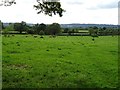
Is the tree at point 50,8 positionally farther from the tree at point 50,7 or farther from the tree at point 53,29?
the tree at point 53,29

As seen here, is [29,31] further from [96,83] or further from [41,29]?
[96,83]

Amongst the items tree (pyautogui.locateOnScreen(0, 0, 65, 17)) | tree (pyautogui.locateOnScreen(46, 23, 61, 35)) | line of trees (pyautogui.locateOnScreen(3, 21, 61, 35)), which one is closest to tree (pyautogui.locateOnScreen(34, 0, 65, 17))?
tree (pyautogui.locateOnScreen(0, 0, 65, 17))

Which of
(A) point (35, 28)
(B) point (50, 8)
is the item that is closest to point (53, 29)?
(A) point (35, 28)

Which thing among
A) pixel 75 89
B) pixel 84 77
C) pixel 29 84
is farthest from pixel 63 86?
pixel 84 77

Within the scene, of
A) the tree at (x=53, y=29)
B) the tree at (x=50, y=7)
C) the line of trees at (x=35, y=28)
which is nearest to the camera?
the tree at (x=50, y=7)

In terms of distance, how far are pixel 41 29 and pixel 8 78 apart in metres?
125

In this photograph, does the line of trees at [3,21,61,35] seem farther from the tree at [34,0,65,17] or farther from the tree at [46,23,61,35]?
the tree at [34,0,65,17]

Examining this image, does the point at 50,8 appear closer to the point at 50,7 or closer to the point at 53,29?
the point at 50,7

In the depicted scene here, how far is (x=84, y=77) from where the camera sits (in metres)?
23.0

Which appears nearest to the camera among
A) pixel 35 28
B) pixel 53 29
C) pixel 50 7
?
pixel 50 7

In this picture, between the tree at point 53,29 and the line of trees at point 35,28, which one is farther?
the tree at point 53,29

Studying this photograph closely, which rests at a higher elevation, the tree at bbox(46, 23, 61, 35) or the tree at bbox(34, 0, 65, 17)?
the tree at bbox(34, 0, 65, 17)

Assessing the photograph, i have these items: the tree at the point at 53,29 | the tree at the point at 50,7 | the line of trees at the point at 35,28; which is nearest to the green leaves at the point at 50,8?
the tree at the point at 50,7

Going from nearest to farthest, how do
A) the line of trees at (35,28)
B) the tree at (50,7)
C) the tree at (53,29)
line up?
the tree at (50,7) → the line of trees at (35,28) → the tree at (53,29)
